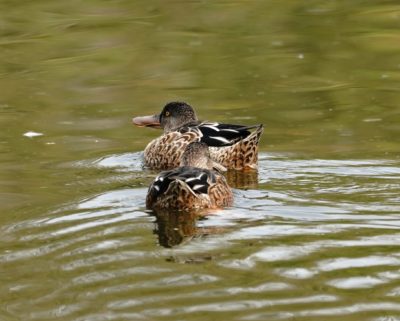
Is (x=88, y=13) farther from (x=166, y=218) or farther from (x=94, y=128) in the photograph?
(x=166, y=218)

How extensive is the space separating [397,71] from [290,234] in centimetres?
757

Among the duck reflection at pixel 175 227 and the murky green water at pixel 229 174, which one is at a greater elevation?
the murky green water at pixel 229 174

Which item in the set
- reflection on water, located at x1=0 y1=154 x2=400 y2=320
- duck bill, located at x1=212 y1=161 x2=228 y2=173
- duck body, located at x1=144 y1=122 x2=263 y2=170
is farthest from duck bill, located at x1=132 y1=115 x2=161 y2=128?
reflection on water, located at x1=0 y1=154 x2=400 y2=320

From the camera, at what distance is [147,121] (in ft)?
45.8

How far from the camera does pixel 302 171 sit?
460 inches

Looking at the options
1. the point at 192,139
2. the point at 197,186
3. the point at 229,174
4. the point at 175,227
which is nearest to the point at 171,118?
the point at 192,139

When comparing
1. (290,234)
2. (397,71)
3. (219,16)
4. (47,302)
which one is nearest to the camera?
(47,302)

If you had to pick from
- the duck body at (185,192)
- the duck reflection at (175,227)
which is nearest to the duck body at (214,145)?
the duck body at (185,192)

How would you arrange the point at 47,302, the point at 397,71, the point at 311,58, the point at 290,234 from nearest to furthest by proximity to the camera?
1. the point at 47,302
2. the point at 290,234
3. the point at 397,71
4. the point at 311,58

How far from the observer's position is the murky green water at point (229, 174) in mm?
7883

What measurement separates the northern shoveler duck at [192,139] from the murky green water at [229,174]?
242 mm

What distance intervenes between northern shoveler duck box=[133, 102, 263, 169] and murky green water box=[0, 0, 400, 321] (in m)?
0.24

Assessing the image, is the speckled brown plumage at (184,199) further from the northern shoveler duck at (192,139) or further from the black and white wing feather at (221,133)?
the black and white wing feather at (221,133)

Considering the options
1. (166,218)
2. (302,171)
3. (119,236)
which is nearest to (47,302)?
(119,236)
